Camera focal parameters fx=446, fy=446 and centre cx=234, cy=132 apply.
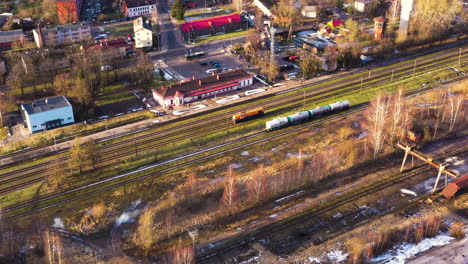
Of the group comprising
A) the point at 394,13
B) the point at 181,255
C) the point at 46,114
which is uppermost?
the point at 394,13

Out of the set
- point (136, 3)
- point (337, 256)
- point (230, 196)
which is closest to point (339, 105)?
point (230, 196)

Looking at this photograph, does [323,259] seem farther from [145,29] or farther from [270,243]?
[145,29]

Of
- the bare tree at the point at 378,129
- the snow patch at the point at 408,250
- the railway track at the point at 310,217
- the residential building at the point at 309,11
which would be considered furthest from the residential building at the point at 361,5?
the snow patch at the point at 408,250

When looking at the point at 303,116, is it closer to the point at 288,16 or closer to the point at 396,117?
the point at 396,117

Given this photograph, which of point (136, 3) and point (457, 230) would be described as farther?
point (136, 3)

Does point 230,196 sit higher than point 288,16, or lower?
lower

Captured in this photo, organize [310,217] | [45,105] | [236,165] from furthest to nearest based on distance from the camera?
[45,105], [236,165], [310,217]
